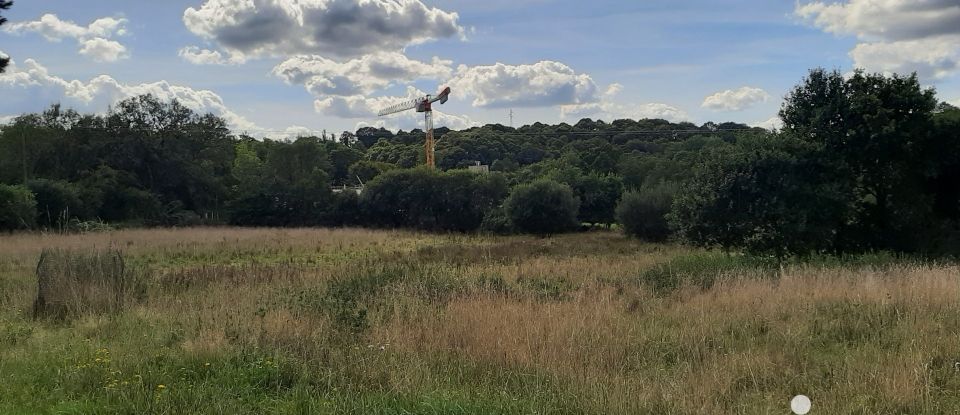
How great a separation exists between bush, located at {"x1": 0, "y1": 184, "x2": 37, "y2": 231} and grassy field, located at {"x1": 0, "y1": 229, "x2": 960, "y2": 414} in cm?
A: 3177

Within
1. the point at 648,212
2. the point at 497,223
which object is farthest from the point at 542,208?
the point at 648,212

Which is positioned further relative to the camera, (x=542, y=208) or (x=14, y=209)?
(x=542, y=208)

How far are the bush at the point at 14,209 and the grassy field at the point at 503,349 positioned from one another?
104 feet

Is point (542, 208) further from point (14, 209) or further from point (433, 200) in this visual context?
point (14, 209)

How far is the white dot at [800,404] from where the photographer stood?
445 cm

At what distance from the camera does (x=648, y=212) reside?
136 ft

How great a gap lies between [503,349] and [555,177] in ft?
175

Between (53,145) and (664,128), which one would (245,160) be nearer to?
(53,145)

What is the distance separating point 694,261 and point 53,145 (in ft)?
185

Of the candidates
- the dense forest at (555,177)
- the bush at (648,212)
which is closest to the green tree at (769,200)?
the dense forest at (555,177)

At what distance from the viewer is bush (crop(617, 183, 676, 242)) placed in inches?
1618

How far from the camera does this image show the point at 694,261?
16.9 meters

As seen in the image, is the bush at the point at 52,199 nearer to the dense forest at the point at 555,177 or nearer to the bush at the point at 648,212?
the dense forest at the point at 555,177

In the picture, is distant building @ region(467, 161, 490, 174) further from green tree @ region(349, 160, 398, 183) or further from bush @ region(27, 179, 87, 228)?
bush @ region(27, 179, 87, 228)
